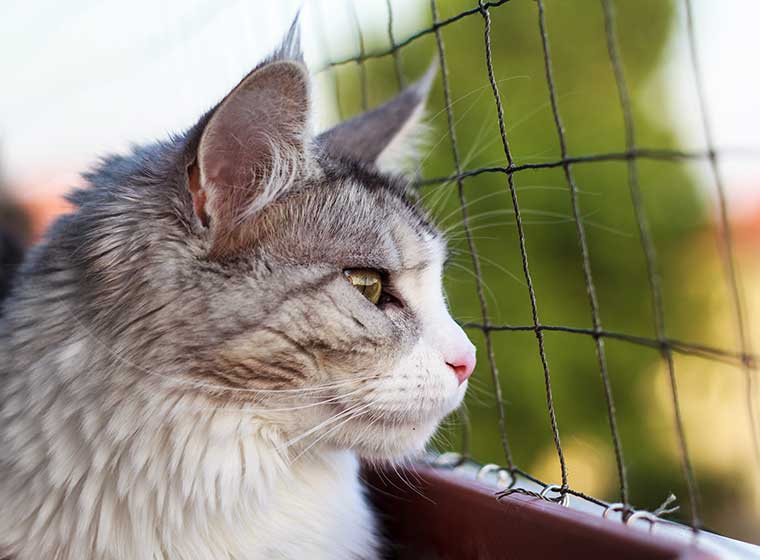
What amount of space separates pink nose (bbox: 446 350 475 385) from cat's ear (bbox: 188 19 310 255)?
14.3 inches

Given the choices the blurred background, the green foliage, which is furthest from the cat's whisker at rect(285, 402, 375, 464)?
the green foliage

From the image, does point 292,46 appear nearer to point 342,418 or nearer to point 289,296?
point 289,296

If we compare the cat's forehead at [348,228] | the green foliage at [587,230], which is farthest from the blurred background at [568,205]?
the cat's forehead at [348,228]

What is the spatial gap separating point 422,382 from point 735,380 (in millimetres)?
1994

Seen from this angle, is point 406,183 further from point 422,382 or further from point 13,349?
point 13,349

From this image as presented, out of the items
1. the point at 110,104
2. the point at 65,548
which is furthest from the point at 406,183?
the point at 110,104

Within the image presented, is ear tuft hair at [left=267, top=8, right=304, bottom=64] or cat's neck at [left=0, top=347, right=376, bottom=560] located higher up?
ear tuft hair at [left=267, top=8, right=304, bottom=64]

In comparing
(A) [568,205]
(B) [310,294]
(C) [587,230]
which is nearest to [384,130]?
(B) [310,294]

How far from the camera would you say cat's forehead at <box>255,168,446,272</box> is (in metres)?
1.02

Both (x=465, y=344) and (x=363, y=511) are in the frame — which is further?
(x=363, y=511)

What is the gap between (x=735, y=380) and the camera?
2.52m

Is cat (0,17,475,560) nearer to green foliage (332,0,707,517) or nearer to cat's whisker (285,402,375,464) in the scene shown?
cat's whisker (285,402,375,464)

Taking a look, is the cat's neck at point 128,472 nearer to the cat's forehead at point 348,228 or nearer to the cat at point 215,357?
the cat at point 215,357

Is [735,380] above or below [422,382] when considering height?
below
